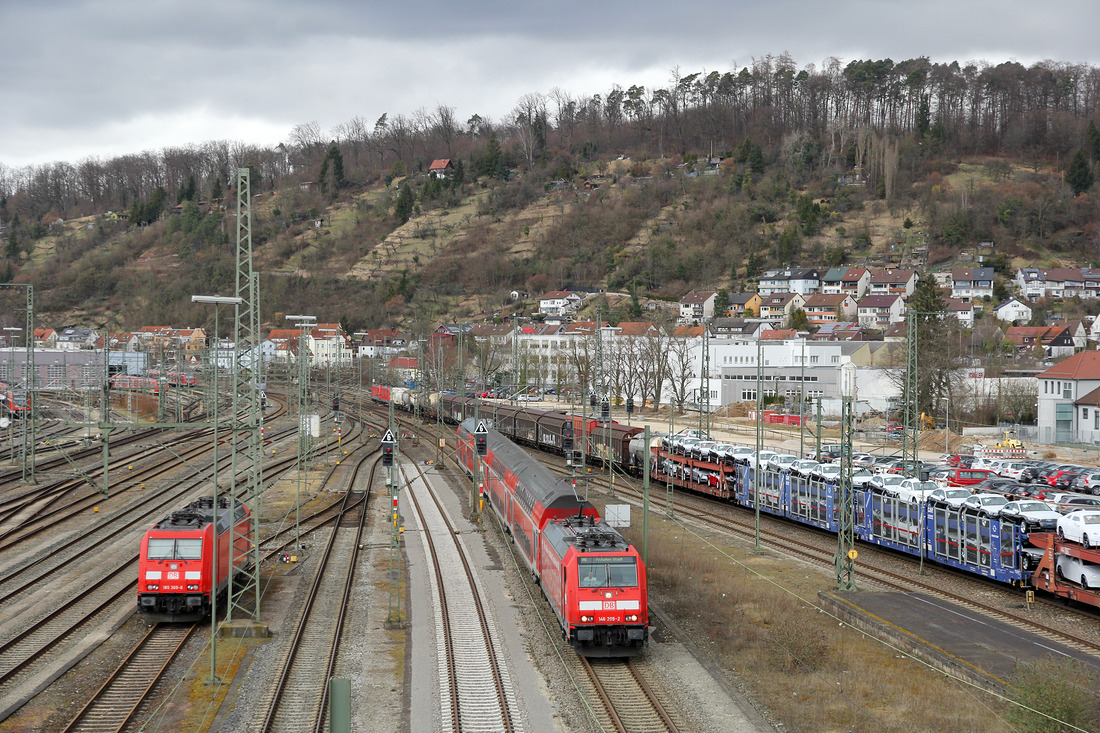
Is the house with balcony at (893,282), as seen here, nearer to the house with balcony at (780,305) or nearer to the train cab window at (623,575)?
the house with balcony at (780,305)

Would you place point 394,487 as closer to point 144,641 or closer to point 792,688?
point 144,641

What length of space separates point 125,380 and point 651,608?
77566mm

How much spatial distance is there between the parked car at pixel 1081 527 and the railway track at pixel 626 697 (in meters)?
12.9

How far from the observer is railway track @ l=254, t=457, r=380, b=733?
16359 mm

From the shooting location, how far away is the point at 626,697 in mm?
17359

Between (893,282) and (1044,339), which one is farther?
(893,282)

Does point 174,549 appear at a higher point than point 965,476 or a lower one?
higher

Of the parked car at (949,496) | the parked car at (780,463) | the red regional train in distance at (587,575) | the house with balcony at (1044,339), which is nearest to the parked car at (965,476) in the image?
the parked car at (780,463)

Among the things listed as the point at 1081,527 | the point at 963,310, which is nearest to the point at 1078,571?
the point at 1081,527

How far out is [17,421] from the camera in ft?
232

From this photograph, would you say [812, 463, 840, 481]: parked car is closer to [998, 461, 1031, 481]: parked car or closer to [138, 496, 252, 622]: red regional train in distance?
[998, 461, 1031, 481]: parked car

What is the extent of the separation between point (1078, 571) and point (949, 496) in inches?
236

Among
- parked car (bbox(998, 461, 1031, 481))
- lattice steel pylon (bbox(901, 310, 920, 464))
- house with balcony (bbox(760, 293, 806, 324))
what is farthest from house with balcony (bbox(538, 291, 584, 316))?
lattice steel pylon (bbox(901, 310, 920, 464))

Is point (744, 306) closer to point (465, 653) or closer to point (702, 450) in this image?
point (702, 450)
